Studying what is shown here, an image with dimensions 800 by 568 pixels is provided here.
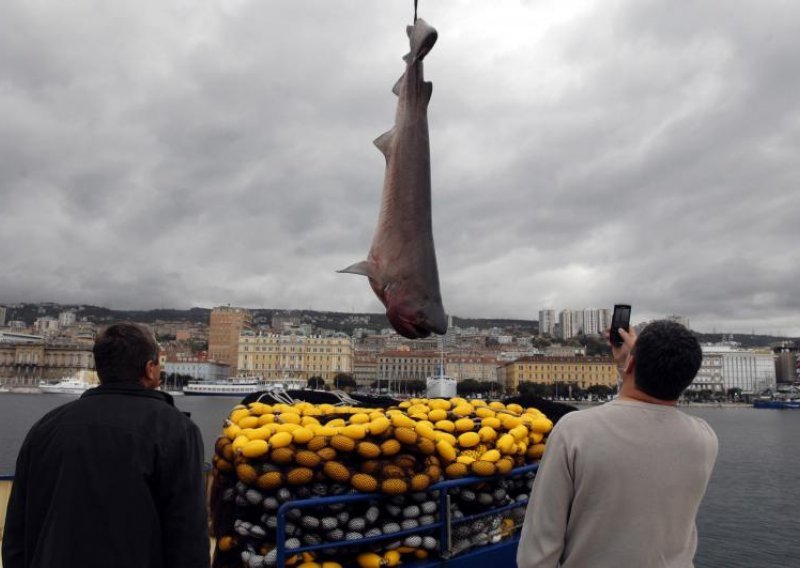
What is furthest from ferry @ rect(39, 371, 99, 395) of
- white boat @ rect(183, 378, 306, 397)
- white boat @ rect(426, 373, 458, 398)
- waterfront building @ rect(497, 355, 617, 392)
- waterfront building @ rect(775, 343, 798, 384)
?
waterfront building @ rect(775, 343, 798, 384)

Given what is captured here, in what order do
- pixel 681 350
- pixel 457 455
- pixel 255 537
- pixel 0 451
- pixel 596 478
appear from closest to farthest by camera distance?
1. pixel 596 478
2. pixel 681 350
3. pixel 255 537
4. pixel 457 455
5. pixel 0 451

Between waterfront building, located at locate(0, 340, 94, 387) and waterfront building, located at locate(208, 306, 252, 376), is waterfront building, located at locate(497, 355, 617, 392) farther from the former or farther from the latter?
waterfront building, located at locate(0, 340, 94, 387)

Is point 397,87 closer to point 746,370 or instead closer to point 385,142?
point 385,142

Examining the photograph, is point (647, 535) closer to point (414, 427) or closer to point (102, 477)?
point (102, 477)

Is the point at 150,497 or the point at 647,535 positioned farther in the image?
the point at 150,497

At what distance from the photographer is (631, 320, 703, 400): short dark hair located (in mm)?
1895

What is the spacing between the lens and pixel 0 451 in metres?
26.0

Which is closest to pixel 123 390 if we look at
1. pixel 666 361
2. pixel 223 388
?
pixel 666 361

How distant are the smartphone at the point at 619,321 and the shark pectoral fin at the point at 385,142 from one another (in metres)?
1.45

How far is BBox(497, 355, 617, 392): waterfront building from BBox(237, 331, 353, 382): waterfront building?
97.8ft

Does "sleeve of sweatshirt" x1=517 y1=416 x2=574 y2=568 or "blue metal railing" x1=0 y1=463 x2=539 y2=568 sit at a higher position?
"sleeve of sweatshirt" x1=517 y1=416 x2=574 y2=568

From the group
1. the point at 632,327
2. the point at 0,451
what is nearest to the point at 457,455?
the point at 632,327

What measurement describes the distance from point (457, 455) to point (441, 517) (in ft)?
1.36

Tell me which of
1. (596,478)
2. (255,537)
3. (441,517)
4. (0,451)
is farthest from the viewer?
(0,451)
